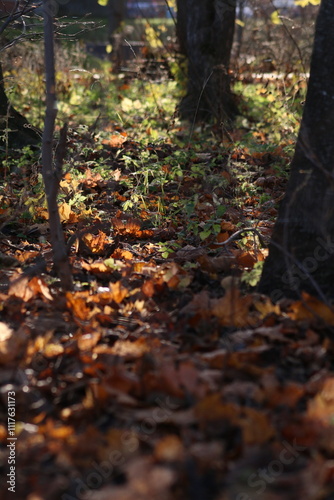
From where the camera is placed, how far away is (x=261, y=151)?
6637mm

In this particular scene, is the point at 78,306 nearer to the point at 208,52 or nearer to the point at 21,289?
the point at 21,289

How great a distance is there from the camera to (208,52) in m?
8.03

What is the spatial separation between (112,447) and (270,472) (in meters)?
0.51

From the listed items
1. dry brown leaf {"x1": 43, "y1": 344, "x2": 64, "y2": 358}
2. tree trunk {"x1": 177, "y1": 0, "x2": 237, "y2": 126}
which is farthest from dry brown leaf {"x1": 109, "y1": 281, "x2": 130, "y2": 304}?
tree trunk {"x1": 177, "y1": 0, "x2": 237, "y2": 126}

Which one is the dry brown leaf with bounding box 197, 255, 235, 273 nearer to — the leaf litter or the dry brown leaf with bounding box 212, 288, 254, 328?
the leaf litter

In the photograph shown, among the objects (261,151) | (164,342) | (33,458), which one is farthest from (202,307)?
(261,151)

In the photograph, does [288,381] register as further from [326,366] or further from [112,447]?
[112,447]

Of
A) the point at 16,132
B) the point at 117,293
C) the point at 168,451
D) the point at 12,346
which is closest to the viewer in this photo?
the point at 168,451

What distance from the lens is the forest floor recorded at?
187cm

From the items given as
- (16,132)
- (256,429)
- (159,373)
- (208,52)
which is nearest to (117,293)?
(159,373)

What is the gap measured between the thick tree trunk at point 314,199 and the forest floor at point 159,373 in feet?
0.58

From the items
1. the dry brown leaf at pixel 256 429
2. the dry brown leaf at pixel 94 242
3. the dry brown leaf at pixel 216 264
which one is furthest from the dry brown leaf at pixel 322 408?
the dry brown leaf at pixel 94 242

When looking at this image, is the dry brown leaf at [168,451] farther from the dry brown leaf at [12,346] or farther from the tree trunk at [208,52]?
the tree trunk at [208,52]

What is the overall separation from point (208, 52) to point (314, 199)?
5.59m
